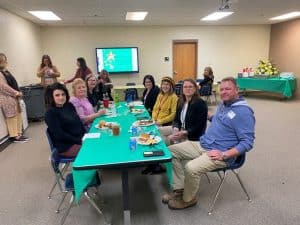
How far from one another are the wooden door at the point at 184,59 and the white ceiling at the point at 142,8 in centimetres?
165

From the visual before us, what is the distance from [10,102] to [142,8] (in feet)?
11.0

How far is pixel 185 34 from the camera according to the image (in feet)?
28.1

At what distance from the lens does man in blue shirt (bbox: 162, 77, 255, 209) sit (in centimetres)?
196

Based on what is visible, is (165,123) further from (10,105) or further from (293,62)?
(293,62)

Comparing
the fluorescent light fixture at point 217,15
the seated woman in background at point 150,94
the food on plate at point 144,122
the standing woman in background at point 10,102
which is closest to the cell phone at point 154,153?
the food on plate at point 144,122

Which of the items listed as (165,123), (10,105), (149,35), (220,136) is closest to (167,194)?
(220,136)

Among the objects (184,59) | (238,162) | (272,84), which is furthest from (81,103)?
(272,84)

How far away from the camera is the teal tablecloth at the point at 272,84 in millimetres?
7258

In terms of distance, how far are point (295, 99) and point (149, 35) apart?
521 centimetres

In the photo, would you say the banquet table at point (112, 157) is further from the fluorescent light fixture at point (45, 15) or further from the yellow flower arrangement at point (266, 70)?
the yellow flower arrangement at point (266, 70)

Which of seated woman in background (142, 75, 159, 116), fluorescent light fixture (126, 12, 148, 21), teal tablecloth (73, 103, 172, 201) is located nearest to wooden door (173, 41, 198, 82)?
fluorescent light fixture (126, 12, 148, 21)

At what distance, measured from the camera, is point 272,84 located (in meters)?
7.54

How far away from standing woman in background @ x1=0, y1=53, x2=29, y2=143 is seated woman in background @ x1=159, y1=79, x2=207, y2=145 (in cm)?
294

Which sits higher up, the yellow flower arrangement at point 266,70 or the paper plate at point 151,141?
the yellow flower arrangement at point 266,70
